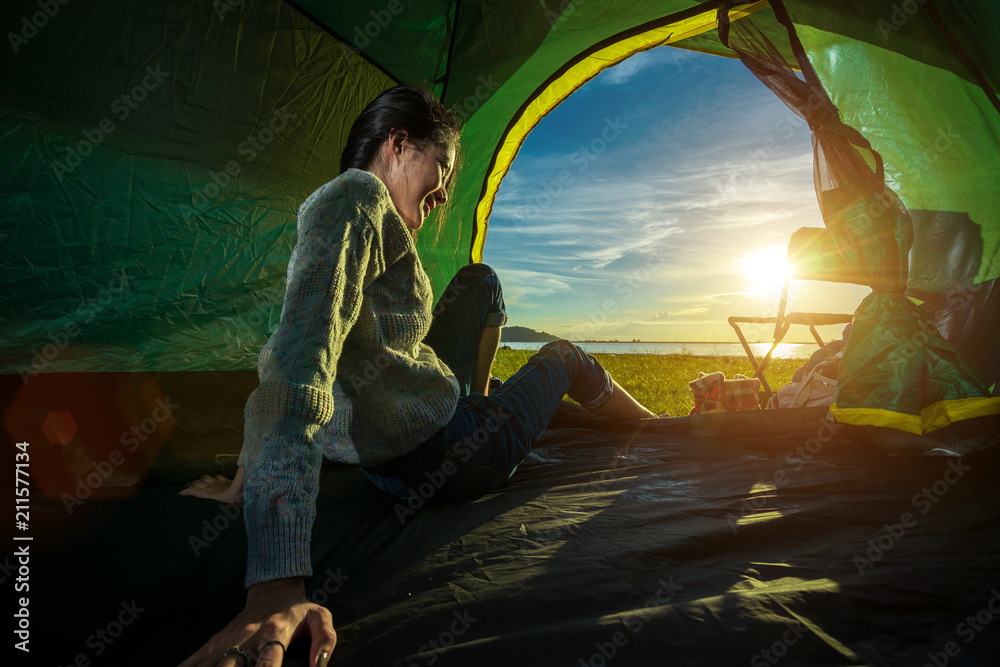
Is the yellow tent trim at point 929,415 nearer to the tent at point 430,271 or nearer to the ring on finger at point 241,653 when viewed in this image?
the tent at point 430,271

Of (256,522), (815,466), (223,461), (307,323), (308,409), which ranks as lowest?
(223,461)

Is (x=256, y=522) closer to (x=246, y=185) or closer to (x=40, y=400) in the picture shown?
(x=40, y=400)

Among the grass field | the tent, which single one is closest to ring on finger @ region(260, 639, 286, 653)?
the tent

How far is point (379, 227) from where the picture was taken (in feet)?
2.88

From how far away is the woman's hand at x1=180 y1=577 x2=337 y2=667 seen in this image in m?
0.52

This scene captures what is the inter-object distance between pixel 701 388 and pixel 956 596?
6.44ft

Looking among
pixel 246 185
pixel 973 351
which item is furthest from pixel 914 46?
pixel 246 185

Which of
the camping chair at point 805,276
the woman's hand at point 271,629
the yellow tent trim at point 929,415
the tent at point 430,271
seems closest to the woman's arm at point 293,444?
the woman's hand at point 271,629

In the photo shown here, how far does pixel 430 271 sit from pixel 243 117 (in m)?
1.16

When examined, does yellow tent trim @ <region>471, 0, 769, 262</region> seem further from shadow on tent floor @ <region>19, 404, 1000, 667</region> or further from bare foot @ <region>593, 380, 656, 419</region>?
shadow on tent floor @ <region>19, 404, 1000, 667</region>

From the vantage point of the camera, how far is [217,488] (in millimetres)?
1492

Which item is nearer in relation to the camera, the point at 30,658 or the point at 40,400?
the point at 30,658

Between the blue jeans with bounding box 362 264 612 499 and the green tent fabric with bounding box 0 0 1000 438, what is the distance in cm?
93

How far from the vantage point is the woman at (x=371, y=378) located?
0.61 metres
